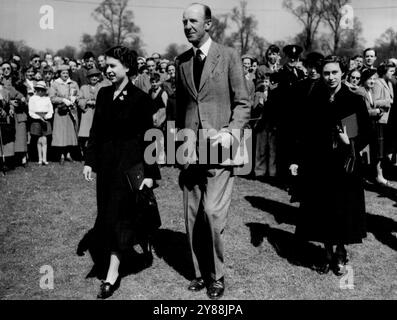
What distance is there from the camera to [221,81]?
3.97 metres

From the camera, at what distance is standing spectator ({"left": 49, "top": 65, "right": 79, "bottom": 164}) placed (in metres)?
10.8

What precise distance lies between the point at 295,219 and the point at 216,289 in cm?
277

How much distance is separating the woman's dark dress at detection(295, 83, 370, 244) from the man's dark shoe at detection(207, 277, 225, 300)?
115 cm

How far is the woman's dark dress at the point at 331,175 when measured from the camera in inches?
176

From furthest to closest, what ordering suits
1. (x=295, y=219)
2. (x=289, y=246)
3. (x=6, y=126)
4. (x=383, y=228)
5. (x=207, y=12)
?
(x=6, y=126) → (x=295, y=219) → (x=383, y=228) → (x=289, y=246) → (x=207, y=12)

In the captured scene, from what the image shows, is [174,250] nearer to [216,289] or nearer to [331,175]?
[216,289]

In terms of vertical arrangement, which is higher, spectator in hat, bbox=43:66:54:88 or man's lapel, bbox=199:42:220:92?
spectator in hat, bbox=43:66:54:88

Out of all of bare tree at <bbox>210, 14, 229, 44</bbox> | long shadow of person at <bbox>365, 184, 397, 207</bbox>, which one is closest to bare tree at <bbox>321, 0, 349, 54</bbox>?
bare tree at <bbox>210, 14, 229, 44</bbox>

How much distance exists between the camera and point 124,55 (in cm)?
412

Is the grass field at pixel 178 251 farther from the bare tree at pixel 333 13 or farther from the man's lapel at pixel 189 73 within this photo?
the bare tree at pixel 333 13

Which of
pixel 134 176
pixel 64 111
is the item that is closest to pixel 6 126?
pixel 64 111

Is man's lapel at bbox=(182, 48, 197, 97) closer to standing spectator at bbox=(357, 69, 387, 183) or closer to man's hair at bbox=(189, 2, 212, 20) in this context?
man's hair at bbox=(189, 2, 212, 20)
